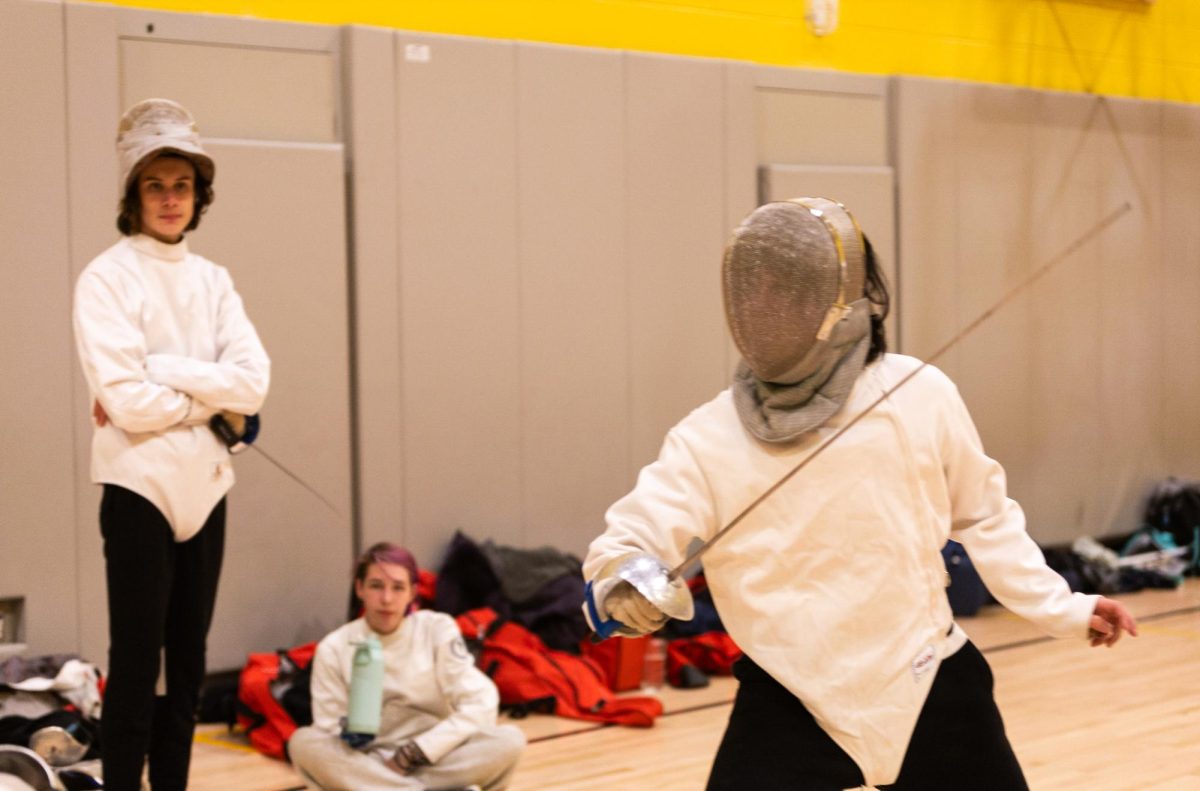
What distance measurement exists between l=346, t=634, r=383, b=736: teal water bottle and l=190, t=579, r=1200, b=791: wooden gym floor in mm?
438

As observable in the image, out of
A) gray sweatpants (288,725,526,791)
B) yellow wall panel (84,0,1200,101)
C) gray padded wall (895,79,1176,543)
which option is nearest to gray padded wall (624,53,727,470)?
yellow wall panel (84,0,1200,101)

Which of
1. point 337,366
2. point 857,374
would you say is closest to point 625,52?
point 337,366

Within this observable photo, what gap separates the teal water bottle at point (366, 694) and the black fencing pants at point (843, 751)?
1.76 metres

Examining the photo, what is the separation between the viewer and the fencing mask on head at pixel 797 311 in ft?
6.91

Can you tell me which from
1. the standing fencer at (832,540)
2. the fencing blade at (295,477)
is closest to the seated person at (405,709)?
the fencing blade at (295,477)

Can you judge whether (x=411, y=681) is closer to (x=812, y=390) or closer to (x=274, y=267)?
(x=274, y=267)

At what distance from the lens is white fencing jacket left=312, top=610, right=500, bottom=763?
3809mm

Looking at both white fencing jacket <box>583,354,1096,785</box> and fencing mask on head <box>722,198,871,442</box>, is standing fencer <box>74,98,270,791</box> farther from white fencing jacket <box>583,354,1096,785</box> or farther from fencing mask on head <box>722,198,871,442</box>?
fencing mask on head <box>722,198,871,442</box>

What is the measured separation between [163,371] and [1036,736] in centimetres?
266

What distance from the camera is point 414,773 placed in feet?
12.1

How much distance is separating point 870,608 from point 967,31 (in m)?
5.49

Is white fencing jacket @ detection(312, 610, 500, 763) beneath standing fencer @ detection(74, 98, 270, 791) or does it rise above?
beneath

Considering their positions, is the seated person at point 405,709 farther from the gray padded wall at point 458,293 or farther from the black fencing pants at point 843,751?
the black fencing pants at point 843,751

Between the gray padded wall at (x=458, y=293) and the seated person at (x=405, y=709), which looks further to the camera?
the gray padded wall at (x=458, y=293)
